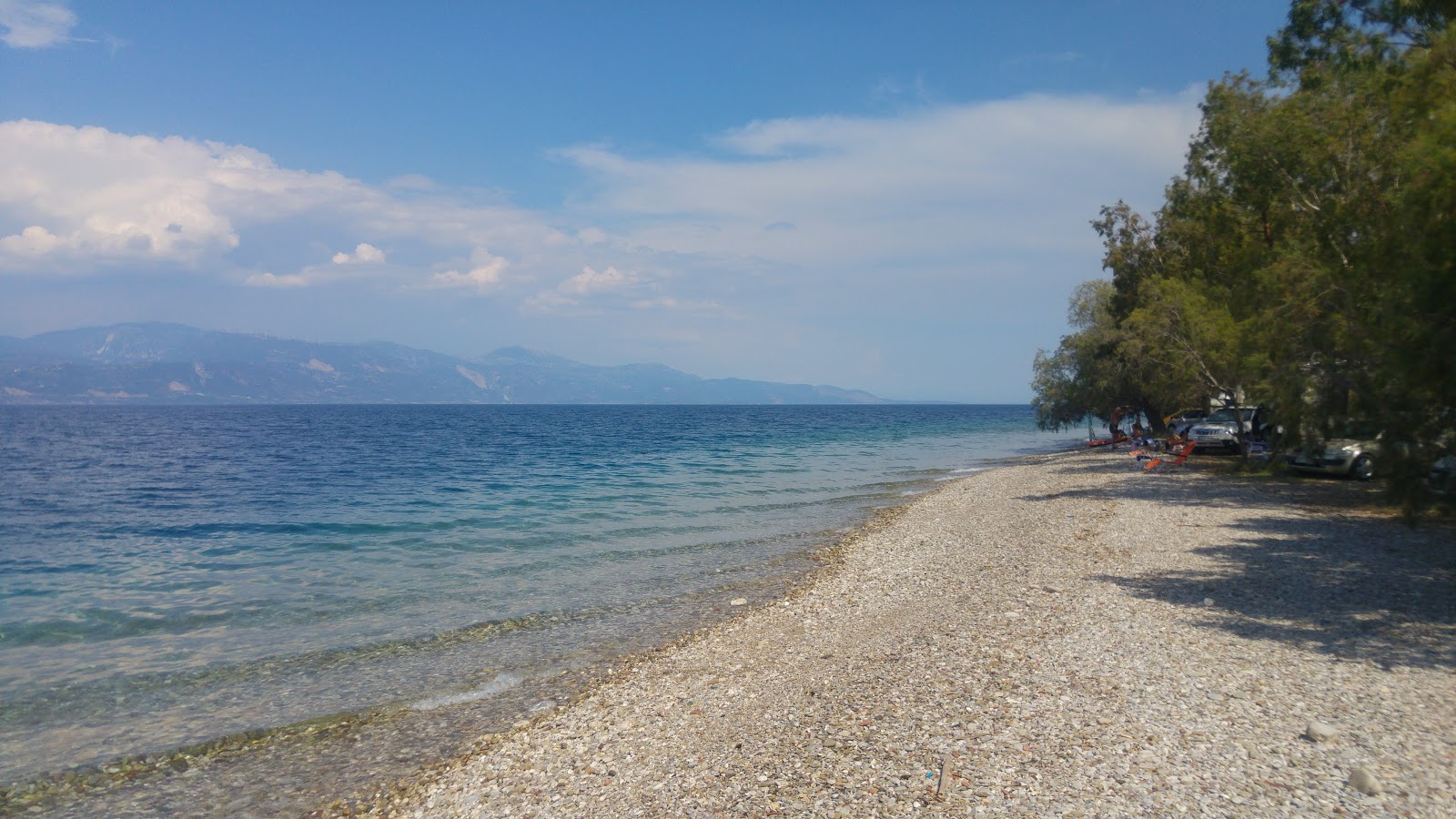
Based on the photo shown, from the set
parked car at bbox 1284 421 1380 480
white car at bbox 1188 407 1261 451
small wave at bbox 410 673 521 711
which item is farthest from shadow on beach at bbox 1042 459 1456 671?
white car at bbox 1188 407 1261 451

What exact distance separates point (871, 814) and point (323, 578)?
15.1 meters

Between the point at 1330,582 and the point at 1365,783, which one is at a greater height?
the point at 1330,582

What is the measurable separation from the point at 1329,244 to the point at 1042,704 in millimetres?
15880

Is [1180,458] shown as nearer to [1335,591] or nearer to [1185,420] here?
[1185,420]

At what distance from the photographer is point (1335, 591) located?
39.1 feet

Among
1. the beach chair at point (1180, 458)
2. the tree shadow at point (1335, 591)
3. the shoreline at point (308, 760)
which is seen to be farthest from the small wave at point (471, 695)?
the beach chair at point (1180, 458)

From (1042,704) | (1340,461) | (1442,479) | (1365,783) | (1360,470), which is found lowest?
(1042,704)

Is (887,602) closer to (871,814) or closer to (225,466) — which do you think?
(871,814)

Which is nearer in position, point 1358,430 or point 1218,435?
point 1358,430

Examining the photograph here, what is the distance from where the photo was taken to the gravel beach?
20.7 ft

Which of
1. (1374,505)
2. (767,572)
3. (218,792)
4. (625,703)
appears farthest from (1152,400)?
(218,792)

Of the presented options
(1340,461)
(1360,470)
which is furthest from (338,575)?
(1360,470)

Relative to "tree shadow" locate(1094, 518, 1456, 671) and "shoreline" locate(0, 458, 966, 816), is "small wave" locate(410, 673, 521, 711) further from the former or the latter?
"tree shadow" locate(1094, 518, 1456, 671)

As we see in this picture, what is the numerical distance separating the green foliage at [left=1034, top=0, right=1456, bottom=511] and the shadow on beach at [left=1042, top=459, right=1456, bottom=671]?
1591mm
